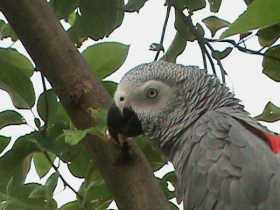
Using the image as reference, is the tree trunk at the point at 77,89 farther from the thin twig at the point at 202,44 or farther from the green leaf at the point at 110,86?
the thin twig at the point at 202,44

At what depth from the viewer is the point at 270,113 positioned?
66.2 inches

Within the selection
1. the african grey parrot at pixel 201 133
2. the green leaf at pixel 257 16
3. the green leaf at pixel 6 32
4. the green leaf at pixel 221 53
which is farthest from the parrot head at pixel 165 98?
the green leaf at pixel 257 16

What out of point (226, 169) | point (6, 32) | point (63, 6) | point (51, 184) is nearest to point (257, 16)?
point (226, 169)

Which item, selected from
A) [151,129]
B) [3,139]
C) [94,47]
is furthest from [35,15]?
[151,129]

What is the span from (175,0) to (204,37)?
147 mm

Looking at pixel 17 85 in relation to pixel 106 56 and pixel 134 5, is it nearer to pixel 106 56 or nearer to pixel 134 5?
pixel 106 56

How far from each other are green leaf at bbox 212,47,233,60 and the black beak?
0.32m

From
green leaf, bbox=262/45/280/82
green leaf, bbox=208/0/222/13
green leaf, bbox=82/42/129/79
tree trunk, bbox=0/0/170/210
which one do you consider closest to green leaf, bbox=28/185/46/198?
tree trunk, bbox=0/0/170/210

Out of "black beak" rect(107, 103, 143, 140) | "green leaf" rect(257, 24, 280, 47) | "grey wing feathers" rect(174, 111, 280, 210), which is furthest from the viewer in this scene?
"green leaf" rect(257, 24, 280, 47)

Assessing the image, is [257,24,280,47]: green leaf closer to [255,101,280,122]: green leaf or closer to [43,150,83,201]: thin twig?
[255,101,280,122]: green leaf

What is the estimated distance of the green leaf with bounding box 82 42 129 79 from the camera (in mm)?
1638

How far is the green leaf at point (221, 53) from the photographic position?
6.09 feet

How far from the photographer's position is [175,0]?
76.4 inches

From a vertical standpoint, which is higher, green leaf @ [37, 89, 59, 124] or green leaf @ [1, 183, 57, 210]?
green leaf @ [37, 89, 59, 124]
